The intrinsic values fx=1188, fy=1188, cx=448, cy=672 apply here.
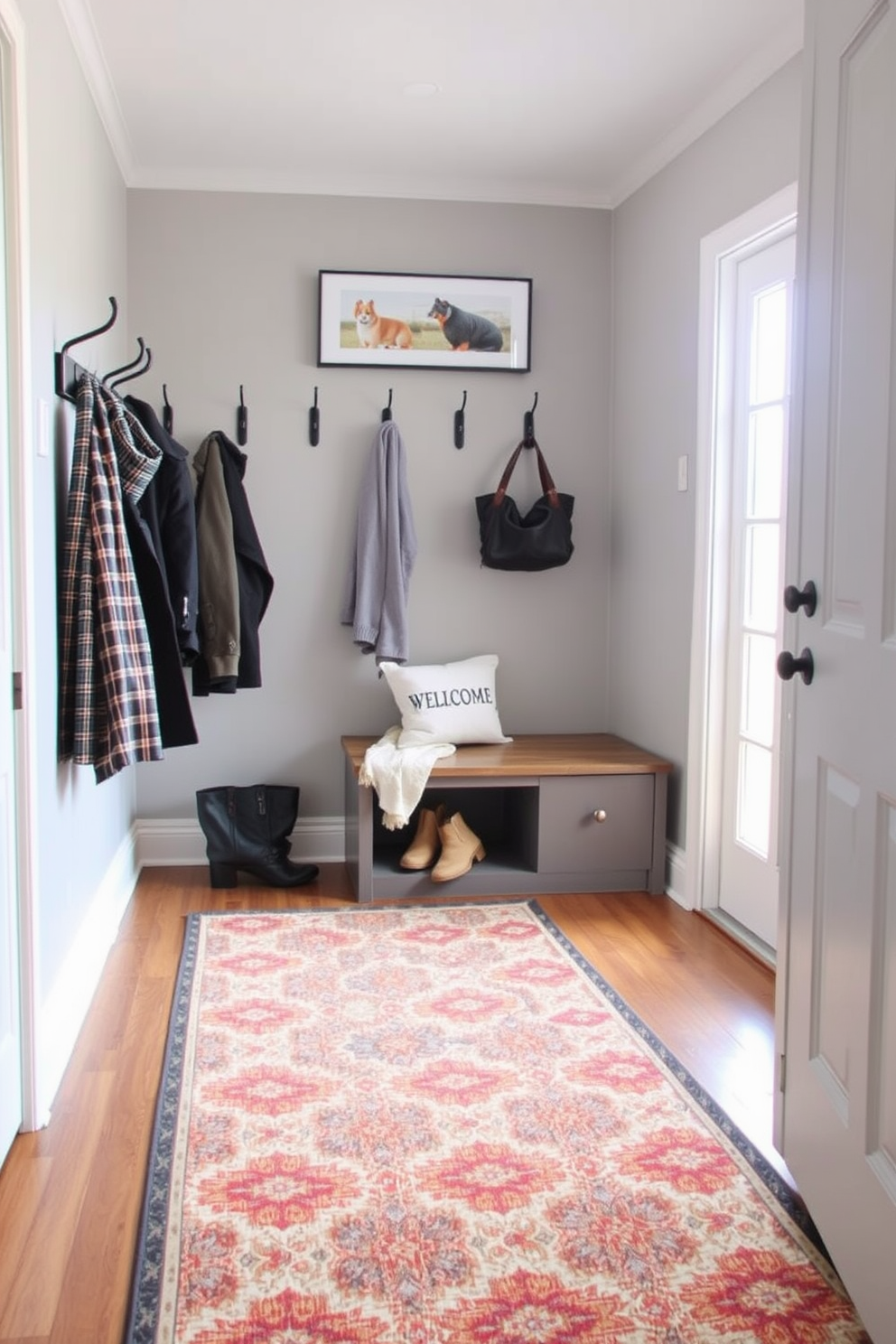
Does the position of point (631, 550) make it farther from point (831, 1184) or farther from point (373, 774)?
point (831, 1184)

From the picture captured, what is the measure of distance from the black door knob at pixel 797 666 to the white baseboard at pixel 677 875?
6.46 ft

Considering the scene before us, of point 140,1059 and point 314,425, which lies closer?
point 140,1059

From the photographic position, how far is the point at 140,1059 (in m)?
2.62

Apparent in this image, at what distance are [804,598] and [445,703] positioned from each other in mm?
2275

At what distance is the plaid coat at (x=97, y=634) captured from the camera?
2676mm

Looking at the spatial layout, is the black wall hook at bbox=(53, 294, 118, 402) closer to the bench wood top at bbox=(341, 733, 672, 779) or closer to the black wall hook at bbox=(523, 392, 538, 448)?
the bench wood top at bbox=(341, 733, 672, 779)

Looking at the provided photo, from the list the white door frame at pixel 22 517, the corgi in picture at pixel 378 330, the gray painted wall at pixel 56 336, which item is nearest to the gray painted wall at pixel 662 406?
the corgi in picture at pixel 378 330

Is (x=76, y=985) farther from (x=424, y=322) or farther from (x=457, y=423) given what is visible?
(x=424, y=322)

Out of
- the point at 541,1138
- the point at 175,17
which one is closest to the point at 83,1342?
the point at 541,1138

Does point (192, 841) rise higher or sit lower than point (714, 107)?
lower

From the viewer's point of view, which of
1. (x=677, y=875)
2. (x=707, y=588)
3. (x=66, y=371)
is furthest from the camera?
(x=677, y=875)

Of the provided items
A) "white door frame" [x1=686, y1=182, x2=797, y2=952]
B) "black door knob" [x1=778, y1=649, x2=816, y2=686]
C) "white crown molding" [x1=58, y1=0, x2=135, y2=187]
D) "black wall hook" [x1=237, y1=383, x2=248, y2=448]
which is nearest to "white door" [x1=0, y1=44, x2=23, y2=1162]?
"white crown molding" [x1=58, y1=0, x2=135, y2=187]

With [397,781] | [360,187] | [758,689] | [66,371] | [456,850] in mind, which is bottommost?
[456,850]

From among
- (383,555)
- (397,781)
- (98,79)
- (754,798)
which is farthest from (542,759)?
(98,79)
